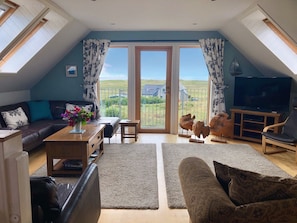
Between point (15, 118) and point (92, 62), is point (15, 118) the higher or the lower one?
the lower one

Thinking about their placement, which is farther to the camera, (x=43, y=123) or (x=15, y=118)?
(x=43, y=123)

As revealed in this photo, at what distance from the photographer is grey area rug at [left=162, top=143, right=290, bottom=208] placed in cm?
296

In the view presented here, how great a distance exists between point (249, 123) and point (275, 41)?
5.59ft

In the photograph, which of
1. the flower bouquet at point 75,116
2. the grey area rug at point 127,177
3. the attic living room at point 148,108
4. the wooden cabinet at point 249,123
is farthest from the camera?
the wooden cabinet at point 249,123

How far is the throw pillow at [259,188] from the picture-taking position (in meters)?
1.21

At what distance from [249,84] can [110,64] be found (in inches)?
122

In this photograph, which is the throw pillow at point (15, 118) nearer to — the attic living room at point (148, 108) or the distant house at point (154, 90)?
the attic living room at point (148, 108)

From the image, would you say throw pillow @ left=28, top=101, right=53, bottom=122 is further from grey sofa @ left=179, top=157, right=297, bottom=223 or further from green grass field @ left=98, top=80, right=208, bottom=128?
grey sofa @ left=179, top=157, right=297, bottom=223

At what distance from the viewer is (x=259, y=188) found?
48.4 inches

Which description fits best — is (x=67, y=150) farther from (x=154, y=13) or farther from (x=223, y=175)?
(x=154, y=13)

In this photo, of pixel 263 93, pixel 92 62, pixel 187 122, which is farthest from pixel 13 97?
pixel 263 93

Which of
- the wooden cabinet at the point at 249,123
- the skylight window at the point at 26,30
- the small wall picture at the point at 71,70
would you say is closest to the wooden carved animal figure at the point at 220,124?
the wooden cabinet at the point at 249,123

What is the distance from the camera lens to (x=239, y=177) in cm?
128

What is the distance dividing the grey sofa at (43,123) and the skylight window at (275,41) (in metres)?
3.10
